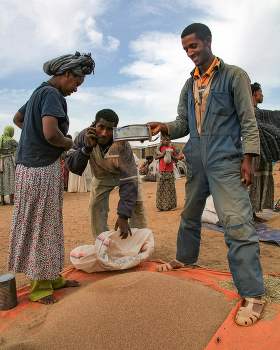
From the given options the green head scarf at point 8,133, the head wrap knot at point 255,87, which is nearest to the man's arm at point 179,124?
the head wrap knot at point 255,87

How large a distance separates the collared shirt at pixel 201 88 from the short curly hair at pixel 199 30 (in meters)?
0.17

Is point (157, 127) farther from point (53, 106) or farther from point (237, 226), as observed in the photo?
point (237, 226)

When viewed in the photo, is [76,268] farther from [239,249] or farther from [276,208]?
[276,208]

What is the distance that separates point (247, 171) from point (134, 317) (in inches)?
42.2

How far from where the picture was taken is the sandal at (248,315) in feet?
4.85

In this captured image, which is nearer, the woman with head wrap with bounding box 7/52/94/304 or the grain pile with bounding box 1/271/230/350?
the grain pile with bounding box 1/271/230/350

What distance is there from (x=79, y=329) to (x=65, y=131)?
1273 millimetres

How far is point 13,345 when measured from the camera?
1334mm

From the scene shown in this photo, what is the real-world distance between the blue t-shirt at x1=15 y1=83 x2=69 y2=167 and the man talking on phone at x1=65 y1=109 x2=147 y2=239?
34 centimetres

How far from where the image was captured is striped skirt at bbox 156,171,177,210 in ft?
17.7

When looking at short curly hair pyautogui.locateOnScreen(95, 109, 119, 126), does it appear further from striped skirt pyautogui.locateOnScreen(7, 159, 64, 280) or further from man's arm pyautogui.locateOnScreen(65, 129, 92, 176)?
striped skirt pyautogui.locateOnScreen(7, 159, 64, 280)

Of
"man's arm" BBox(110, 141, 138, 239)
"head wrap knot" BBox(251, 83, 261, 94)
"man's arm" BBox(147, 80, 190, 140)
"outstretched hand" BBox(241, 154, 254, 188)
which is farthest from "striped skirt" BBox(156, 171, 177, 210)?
"outstretched hand" BBox(241, 154, 254, 188)

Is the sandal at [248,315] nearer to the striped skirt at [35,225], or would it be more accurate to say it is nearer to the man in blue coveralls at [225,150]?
the man in blue coveralls at [225,150]

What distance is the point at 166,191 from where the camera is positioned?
545 cm
